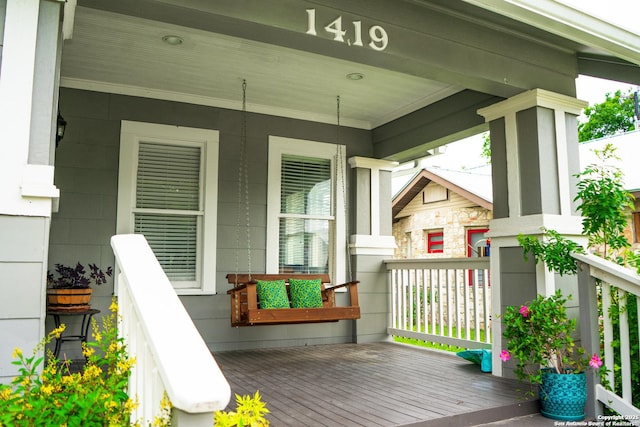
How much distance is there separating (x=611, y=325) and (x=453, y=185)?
838cm

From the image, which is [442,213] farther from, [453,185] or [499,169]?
[499,169]

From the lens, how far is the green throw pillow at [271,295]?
4922 millimetres

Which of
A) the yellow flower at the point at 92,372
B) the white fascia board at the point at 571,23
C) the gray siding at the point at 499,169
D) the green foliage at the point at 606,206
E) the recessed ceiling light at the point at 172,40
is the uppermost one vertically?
the recessed ceiling light at the point at 172,40

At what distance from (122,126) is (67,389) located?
3635 mm

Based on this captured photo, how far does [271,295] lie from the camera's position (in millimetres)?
4965

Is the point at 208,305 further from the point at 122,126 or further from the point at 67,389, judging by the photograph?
the point at 67,389

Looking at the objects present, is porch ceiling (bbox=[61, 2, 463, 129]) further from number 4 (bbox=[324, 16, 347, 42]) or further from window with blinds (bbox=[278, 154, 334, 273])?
number 4 (bbox=[324, 16, 347, 42])

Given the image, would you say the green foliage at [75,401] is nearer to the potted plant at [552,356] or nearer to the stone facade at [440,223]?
the potted plant at [552,356]

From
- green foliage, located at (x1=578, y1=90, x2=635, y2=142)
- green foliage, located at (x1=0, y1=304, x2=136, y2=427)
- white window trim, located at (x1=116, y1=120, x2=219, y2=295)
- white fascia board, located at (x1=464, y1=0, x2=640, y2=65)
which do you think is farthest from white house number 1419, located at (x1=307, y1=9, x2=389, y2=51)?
green foliage, located at (x1=578, y1=90, x2=635, y2=142)

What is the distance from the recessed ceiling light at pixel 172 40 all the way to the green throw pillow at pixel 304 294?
2.55 m

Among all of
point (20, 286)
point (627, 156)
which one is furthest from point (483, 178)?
point (20, 286)

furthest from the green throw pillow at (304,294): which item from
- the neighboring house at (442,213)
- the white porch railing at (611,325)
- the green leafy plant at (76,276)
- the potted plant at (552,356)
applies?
the neighboring house at (442,213)

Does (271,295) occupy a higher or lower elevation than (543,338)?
higher

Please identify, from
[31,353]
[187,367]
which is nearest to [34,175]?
[31,353]
